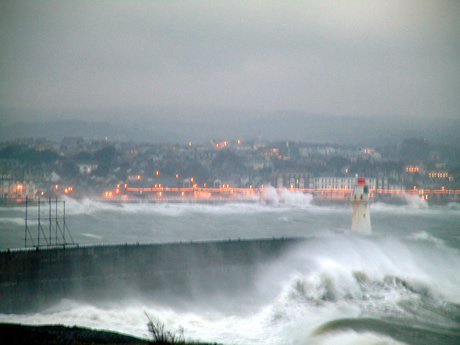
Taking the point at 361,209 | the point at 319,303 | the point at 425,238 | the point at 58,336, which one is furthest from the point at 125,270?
the point at 425,238

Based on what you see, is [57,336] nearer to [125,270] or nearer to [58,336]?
[58,336]

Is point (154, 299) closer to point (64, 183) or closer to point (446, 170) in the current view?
point (64, 183)

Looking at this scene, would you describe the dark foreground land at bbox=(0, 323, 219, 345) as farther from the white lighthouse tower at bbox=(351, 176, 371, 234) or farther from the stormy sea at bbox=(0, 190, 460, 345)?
the white lighthouse tower at bbox=(351, 176, 371, 234)

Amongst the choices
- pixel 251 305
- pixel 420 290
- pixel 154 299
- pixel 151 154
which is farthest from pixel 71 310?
pixel 151 154

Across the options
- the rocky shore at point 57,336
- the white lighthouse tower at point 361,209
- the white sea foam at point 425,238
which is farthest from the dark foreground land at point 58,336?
the white sea foam at point 425,238

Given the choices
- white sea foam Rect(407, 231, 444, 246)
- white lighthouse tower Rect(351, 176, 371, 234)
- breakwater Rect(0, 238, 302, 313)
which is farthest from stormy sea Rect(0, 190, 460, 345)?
white sea foam Rect(407, 231, 444, 246)

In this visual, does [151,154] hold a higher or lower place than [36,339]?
higher
